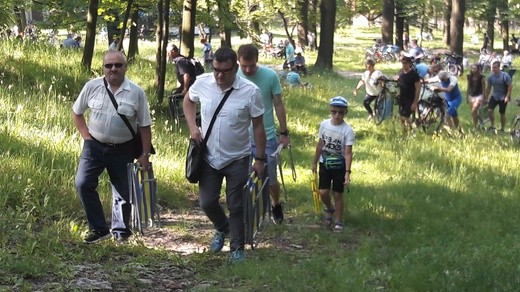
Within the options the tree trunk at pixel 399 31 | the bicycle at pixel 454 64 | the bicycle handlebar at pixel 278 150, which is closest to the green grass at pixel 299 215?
the bicycle handlebar at pixel 278 150

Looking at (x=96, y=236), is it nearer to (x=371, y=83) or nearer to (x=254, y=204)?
(x=254, y=204)

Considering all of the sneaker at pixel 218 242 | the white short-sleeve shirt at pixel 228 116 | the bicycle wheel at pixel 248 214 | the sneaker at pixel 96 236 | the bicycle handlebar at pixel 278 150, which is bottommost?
the sneaker at pixel 218 242

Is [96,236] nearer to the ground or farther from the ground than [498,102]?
farther from the ground

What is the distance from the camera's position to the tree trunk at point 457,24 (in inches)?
1272

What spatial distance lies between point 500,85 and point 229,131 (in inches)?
522

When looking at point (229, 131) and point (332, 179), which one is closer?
point (229, 131)

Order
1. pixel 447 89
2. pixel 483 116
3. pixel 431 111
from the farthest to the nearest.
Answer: pixel 483 116, pixel 431 111, pixel 447 89

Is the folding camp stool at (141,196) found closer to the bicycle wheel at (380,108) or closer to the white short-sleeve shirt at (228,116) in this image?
the white short-sleeve shirt at (228,116)

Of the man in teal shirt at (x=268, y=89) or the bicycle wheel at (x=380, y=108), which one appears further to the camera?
the bicycle wheel at (x=380, y=108)

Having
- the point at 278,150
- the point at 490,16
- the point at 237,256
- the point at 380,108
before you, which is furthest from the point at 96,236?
the point at 490,16

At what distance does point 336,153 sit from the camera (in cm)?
838

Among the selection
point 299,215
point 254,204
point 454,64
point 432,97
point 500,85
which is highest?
point 254,204

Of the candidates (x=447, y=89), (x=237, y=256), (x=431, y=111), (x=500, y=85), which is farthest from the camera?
(x=500, y=85)

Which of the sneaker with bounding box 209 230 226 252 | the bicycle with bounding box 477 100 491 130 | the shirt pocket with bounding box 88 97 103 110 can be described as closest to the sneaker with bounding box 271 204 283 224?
the sneaker with bounding box 209 230 226 252
